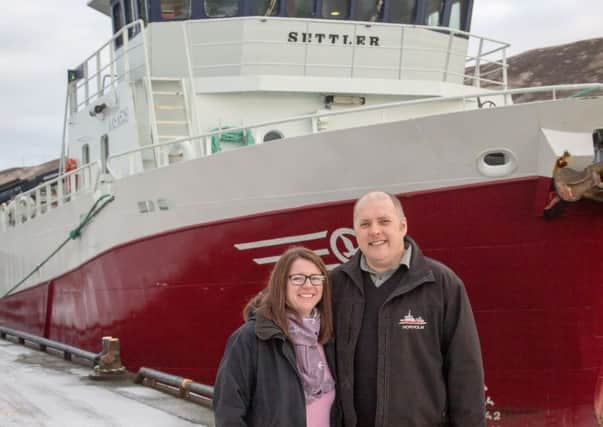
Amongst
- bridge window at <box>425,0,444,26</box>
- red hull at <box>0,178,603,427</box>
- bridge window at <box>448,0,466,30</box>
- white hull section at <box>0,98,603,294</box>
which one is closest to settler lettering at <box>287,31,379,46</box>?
bridge window at <box>425,0,444,26</box>

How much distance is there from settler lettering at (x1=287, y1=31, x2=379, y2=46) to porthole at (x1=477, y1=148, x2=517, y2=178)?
4.36 meters

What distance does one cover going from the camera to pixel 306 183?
761 centimetres

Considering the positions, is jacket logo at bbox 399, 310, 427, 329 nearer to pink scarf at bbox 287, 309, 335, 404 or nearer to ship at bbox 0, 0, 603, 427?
pink scarf at bbox 287, 309, 335, 404

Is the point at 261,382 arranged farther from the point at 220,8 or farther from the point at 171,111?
the point at 220,8

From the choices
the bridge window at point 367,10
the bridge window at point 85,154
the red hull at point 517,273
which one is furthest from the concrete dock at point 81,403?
the bridge window at point 367,10

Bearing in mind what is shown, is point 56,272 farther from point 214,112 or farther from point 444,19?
point 444,19

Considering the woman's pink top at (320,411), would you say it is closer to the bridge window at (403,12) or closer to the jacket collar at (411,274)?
the jacket collar at (411,274)

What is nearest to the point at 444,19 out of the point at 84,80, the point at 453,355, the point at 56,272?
the point at 84,80

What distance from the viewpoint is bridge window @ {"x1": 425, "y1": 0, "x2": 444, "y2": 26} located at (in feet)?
37.9

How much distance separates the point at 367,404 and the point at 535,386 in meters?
4.25

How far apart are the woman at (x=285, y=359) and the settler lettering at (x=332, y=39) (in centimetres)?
789

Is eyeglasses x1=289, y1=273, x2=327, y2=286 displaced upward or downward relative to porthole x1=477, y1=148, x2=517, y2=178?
downward

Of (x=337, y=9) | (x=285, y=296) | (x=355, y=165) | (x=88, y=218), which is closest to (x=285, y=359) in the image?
(x=285, y=296)

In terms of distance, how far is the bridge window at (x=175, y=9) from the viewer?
1082 centimetres
